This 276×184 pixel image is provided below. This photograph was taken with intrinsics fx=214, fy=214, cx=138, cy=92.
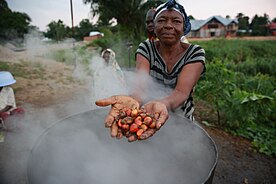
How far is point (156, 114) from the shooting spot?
1.43 m

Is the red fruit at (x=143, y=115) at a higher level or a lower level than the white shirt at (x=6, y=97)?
higher

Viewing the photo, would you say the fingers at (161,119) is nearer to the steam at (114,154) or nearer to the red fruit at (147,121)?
the red fruit at (147,121)

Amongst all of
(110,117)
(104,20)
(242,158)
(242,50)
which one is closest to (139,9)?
(104,20)

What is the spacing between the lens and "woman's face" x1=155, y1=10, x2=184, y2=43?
1520 millimetres

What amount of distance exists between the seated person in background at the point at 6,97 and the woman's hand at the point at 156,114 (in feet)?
9.84

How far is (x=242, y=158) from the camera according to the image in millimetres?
3250

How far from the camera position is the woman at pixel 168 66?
149 centimetres

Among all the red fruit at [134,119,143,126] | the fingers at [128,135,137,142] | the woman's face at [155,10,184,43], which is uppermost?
the woman's face at [155,10,184,43]

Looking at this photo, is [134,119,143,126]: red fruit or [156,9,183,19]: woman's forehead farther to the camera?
[156,9,183,19]: woman's forehead

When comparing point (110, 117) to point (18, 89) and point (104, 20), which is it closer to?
point (18, 89)

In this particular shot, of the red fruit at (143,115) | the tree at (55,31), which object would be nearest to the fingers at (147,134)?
the red fruit at (143,115)

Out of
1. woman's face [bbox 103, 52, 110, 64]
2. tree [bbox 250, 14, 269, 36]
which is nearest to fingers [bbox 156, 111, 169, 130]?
woman's face [bbox 103, 52, 110, 64]

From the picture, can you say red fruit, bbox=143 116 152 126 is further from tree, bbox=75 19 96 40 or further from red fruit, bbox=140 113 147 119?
tree, bbox=75 19 96 40

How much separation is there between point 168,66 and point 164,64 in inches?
1.4
